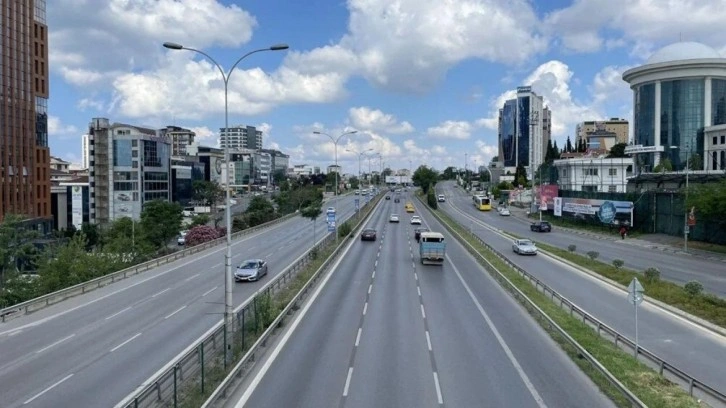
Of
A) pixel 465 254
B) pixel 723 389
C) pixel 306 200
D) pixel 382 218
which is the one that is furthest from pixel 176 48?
pixel 306 200

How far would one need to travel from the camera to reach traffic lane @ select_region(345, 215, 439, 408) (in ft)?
46.6

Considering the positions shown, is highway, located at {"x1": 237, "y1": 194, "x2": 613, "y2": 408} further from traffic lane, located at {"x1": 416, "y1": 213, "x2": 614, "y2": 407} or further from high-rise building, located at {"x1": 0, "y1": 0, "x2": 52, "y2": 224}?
high-rise building, located at {"x1": 0, "y1": 0, "x2": 52, "y2": 224}

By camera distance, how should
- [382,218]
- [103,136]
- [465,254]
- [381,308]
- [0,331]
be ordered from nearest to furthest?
1. [0,331]
2. [381,308]
3. [465,254]
4. [382,218]
5. [103,136]

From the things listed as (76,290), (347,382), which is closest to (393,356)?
(347,382)

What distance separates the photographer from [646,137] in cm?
11300

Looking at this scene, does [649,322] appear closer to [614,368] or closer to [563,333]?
[563,333]

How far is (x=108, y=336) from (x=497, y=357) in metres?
13.3

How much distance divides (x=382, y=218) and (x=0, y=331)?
236ft

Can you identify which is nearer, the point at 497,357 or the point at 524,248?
the point at 497,357

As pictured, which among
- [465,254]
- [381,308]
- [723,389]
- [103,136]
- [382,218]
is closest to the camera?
[723,389]

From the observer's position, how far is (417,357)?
1775 cm

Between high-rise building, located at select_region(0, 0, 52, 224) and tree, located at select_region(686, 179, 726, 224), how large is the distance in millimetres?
68792

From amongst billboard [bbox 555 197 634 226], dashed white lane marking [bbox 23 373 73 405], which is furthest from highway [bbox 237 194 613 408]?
billboard [bbox 555 197 634 226]

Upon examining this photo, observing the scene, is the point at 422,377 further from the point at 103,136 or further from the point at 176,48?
the point at 103,136
